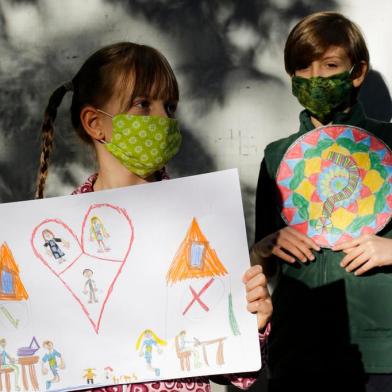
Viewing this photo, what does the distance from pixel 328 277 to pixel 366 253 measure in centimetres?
16

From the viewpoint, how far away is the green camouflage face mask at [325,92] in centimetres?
286

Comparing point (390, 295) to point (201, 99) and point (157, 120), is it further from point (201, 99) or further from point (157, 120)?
point (201, 99)

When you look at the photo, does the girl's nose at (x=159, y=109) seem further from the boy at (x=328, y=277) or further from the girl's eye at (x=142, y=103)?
the boy at (x=328, y=277)

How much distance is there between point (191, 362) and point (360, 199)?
1.09m

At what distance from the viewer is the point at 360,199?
279 centimetres

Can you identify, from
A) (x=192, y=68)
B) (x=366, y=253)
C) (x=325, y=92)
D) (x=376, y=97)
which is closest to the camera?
(x=366, y=253)

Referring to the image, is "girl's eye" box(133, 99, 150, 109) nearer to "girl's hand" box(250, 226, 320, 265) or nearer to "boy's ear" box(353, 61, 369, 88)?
"girl's hand" box(250, 226, 320, 265)

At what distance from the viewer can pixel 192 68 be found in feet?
12.5

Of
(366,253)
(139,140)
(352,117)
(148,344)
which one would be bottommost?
(148,344)

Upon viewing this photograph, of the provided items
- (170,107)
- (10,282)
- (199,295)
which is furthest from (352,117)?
(10,282)

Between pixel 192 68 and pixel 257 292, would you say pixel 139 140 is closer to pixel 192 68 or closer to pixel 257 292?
pixel 257 292

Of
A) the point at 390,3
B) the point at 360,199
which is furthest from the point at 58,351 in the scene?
the point at 390,3

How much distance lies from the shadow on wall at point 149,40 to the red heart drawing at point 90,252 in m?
1.84

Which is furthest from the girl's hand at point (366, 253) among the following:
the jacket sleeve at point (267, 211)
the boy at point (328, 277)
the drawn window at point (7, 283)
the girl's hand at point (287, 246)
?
the drawn window at point (7, 283)
